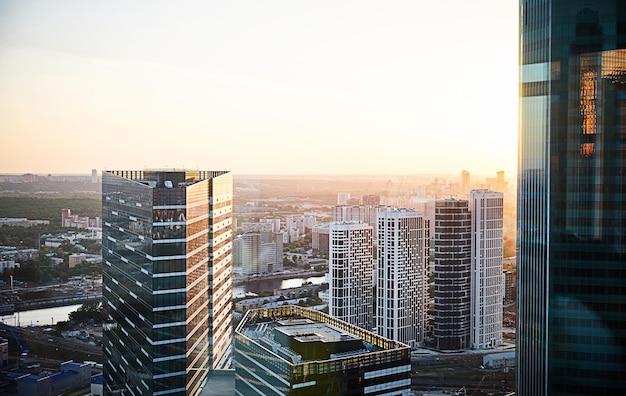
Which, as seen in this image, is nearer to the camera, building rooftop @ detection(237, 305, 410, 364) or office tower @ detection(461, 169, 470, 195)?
building rooftop @ detection(237, 305, 410, 364)

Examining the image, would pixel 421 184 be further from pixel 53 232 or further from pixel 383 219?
pixel 53 232

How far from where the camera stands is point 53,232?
14.5 ft

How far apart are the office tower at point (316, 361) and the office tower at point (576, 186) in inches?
36.7

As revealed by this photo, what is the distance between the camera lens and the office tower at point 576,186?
11.0 ft

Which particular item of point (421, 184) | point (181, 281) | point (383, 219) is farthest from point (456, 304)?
point (181, 281)

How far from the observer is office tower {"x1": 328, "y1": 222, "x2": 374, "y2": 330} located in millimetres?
7504

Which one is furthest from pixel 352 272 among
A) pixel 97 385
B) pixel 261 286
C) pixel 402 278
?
pixel 97 385

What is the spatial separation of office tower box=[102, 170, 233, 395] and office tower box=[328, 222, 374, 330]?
237 centimetres

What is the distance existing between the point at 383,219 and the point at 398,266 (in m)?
0.92

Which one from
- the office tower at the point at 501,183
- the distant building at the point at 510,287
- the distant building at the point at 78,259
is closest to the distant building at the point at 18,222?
the distant building at the point at 78,259

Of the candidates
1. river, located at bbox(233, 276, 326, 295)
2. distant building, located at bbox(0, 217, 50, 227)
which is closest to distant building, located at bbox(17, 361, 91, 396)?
distant building, located at bbox(0, 217, 50, 227)

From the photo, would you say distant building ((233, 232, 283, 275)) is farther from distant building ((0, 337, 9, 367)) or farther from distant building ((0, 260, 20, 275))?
distant building ((0, 337, 9, 367))

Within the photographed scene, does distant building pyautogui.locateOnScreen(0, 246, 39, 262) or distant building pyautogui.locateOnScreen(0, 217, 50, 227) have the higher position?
distant building pyautogui.locateOnScreen(0, 217, 50, 227)

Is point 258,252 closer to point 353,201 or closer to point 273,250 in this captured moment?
point 273,250
